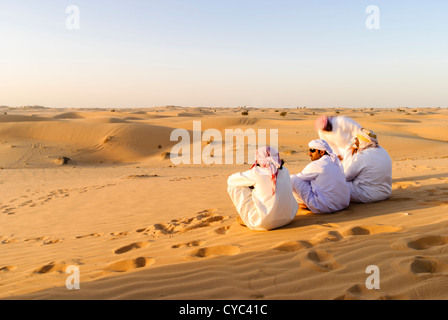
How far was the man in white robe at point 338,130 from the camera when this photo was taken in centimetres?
599

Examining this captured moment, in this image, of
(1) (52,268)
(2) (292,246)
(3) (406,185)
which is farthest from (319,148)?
(1) (52,268)

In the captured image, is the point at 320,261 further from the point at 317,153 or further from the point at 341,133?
the point at 341,133

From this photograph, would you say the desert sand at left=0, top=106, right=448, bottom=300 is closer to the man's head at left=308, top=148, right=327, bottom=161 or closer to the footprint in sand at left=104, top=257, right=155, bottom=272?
the footprint in sand at left=104, top=257, right=155, bottom=272

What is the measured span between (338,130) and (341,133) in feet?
0.24

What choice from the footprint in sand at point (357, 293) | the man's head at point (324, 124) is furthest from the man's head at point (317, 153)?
the footprint in sand at point (357, 293)

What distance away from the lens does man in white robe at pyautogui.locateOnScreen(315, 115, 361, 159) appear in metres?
5.99

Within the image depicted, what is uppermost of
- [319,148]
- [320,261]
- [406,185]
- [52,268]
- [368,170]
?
[319,148]

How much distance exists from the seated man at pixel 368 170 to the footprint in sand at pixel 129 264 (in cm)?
348

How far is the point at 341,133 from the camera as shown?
6055 mm

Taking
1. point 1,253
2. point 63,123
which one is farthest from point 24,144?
point 1,253

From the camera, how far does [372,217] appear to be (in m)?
4.71

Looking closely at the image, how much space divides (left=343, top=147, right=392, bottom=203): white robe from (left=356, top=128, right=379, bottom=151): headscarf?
0.07m

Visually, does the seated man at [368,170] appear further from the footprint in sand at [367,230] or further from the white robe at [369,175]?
the footprint in sand at [367,230]
